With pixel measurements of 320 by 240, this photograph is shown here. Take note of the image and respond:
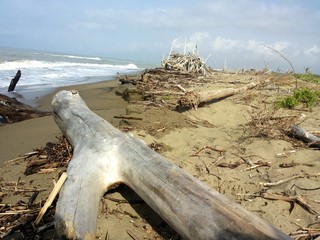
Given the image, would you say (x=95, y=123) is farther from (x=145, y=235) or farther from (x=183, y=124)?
(x=183, y=124)

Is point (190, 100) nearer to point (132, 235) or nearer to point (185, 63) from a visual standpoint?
point (132, 235)

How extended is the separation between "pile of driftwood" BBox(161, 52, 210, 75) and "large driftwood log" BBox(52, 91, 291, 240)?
11.7 m

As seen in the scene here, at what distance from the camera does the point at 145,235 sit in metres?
2.46

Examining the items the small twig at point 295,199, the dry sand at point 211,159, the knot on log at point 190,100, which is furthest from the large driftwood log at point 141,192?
the knot on log at point 190,100

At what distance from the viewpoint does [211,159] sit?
3.77m

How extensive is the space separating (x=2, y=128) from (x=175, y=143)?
401 centimetres

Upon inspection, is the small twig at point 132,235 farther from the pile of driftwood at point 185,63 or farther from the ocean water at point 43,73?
the pile of driftwood at point 185,63

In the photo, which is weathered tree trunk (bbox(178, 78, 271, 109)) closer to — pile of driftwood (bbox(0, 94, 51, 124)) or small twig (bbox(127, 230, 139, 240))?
pile of driftwood (bbox(0, 94, 51, 124))

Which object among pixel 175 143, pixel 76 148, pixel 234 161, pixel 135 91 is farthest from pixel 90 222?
pixel 135 91

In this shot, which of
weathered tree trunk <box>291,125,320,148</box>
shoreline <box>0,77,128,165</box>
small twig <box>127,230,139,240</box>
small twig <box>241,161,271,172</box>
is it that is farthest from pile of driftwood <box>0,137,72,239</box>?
weathered tree trunk <box>291,125,320,148</box>

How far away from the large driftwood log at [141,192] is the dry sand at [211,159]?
0.23 m

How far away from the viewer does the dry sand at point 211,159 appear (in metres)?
2.57

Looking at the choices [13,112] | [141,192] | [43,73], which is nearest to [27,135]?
[13,112]

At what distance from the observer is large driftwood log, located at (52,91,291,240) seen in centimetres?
194
